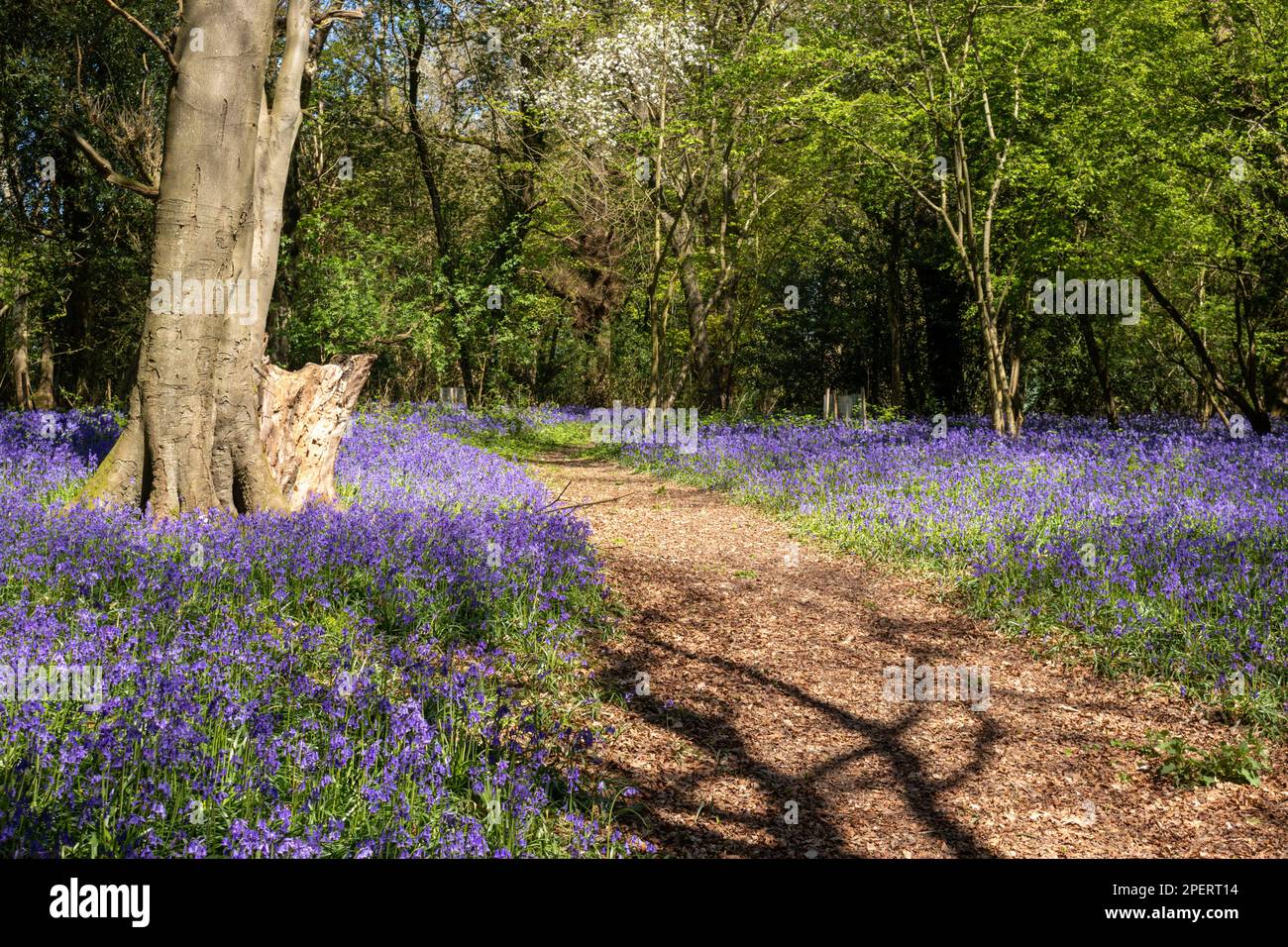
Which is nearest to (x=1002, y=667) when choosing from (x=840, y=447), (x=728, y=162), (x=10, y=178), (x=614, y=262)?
(x=840, y=447)

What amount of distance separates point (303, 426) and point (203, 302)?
7.58ft

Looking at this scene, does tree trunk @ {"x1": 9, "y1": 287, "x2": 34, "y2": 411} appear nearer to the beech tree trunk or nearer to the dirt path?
the beech tree trunk

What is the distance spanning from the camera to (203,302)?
7523 millimetres

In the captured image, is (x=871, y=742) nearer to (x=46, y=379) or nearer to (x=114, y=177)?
(x=114, y=177)

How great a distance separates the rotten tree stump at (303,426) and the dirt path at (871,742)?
350 cm

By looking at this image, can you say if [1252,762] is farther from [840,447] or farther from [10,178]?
[10,178]

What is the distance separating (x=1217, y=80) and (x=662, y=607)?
15.1m

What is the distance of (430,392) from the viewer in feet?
113

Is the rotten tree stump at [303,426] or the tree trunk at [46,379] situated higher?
the tree trunk at [46,379]

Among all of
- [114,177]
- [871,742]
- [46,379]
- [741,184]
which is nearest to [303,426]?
[114,177]

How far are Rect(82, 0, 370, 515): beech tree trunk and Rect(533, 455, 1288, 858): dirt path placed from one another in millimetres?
3569

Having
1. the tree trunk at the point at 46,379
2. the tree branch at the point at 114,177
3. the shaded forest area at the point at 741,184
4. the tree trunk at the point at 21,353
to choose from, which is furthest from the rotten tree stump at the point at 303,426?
the tree trunk at the point at 46,379

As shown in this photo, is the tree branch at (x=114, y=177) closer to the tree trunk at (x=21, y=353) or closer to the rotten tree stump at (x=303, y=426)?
the rotten tree stump at (x=303, y=426)

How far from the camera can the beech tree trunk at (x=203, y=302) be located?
7.39m
